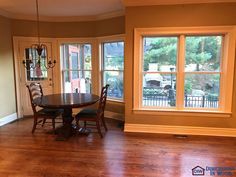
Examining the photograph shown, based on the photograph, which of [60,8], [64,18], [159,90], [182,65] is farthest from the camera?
[64,18]

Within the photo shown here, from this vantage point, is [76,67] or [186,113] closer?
A: [186,113]

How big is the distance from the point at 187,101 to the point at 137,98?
0.98m

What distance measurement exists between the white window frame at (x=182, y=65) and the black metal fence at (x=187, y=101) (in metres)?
0.08

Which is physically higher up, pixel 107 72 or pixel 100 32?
pixel 100 32

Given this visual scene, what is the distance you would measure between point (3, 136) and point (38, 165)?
1.53 meters

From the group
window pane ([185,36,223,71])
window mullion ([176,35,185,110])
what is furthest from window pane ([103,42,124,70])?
window pane ([185,36,223,71])

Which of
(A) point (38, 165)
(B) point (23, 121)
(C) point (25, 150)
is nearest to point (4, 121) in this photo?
(B) point (23, 121)

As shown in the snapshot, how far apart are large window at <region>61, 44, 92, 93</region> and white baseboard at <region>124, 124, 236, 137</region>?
188 cm

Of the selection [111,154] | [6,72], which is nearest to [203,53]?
[111,154]

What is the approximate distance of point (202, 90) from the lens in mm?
3867

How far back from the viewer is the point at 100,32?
4965 millimetres

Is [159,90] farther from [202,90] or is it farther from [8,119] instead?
[8,119]

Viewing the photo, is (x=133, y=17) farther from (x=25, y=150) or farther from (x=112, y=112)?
(x=25, y=150)

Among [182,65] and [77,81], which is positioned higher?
[182,65]
